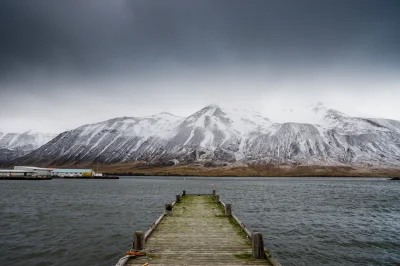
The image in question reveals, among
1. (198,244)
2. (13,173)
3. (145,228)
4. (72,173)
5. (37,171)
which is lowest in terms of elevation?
(145,228)

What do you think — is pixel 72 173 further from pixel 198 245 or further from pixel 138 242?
pixel 138 242

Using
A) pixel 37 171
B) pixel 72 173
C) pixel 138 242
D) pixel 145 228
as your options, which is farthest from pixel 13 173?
pixel 138 242

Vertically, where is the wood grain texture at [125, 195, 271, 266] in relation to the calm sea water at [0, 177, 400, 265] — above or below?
above

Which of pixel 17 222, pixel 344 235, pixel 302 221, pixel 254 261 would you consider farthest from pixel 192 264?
pixel 17 222

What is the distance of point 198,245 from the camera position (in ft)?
59.8

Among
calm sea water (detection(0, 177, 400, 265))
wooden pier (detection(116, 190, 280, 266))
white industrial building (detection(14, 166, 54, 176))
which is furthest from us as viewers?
white industrial building (detection(14, 166, 54, 176))

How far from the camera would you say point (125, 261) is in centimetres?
1435

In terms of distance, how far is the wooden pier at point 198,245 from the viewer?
1492cm

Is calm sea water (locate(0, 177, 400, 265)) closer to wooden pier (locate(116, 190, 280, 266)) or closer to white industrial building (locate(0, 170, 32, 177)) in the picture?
wooden pier (locate(116, 190, 280, 266))

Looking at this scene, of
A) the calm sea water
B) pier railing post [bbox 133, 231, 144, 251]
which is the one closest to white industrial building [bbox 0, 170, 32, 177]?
the calm sea water

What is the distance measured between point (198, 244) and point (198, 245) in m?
0.27

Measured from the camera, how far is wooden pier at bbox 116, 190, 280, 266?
1492 cm

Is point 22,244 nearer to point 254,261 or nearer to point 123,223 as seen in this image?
point 123,223

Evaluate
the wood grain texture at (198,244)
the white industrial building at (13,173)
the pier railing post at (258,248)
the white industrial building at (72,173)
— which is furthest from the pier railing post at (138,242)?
the white industrial building at (72,173)
